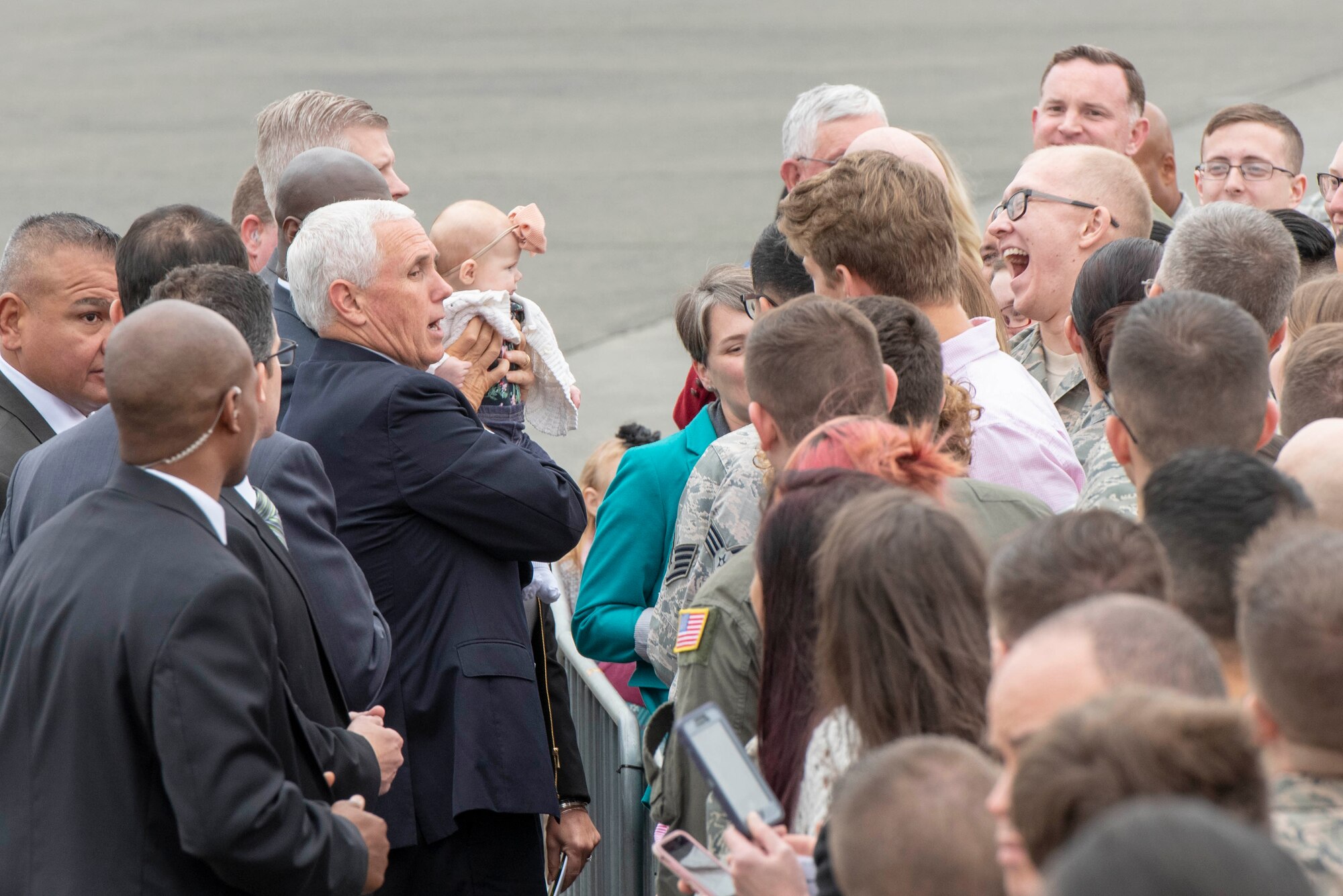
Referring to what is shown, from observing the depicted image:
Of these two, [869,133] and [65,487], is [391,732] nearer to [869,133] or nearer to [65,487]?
[65,487]

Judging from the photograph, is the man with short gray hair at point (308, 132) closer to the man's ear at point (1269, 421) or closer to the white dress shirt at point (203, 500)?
the white dress shirt at point (203, 500)

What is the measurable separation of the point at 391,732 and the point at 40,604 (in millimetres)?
740

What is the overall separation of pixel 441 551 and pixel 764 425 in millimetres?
900

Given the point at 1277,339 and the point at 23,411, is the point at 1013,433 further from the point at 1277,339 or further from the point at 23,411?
the point at 23,411

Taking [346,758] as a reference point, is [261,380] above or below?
above

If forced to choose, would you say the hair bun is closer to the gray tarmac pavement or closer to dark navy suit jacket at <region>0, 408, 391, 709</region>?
dark navy suit jacket at <region>0, 408, 391, 709</region>

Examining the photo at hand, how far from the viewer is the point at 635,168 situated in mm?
13453

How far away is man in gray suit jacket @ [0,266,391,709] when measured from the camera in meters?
2.69

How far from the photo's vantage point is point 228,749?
2131mm

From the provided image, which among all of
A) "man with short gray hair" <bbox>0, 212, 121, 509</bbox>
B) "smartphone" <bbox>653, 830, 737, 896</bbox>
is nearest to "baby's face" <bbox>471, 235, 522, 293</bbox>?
"man with short gray hair" <bbox>0, 212, 121, 509</bbox>

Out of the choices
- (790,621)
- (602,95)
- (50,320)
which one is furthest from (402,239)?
(602,95)

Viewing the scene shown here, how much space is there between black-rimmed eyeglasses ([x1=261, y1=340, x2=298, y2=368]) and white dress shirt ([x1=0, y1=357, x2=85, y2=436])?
53 centimetres

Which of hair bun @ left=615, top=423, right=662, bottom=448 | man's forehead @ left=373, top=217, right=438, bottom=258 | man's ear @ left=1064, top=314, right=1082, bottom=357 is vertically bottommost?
hair bun @ left=615, top=423, right=662, bottom=448

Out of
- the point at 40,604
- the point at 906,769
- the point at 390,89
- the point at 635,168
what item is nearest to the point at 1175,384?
the point at 906,769
